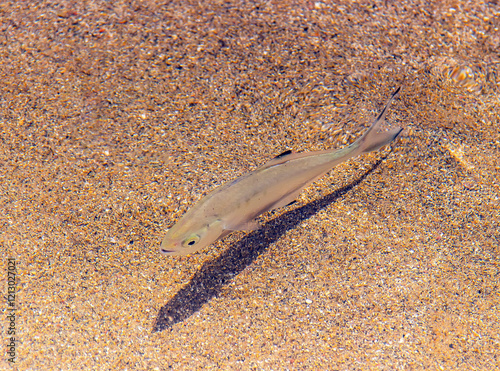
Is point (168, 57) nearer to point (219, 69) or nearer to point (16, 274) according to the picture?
point (219, 69)

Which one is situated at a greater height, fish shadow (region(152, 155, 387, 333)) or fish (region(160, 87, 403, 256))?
fish (region(160, 87, 403, 256))

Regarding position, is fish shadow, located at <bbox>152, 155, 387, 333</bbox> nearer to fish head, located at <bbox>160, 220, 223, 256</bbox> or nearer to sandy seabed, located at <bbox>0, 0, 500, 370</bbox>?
sandy seabed, located at <bbox>0, 0, 500, 370</bbox>

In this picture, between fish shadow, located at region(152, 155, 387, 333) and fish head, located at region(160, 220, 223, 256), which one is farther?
fish shadow, located at region(152, 155, 387, 333)

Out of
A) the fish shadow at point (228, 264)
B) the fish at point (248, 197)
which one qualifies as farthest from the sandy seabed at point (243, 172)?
the fish at point (248, 197)

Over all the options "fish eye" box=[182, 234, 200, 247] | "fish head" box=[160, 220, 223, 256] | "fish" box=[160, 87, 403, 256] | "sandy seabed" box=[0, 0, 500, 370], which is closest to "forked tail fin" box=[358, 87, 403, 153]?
"fish" box=[160, 87, 403, 256]

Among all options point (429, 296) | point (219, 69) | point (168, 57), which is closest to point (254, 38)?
point (219, 69)

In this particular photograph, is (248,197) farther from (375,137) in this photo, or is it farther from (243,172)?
(375,137)

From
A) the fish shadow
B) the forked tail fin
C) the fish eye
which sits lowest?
the fish shadow
